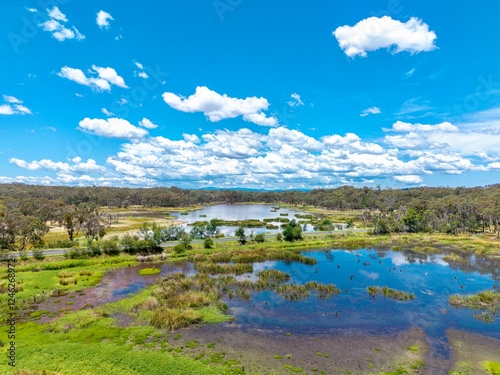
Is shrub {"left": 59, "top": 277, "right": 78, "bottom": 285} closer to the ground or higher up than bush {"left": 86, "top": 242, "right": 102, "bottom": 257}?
closer to the ground

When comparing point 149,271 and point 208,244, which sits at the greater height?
point 208,244

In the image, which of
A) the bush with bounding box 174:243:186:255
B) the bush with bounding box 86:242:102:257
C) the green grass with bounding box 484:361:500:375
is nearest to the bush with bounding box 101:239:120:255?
the bush with bounding box 86:242:102:257

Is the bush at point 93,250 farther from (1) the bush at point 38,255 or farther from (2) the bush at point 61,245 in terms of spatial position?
(2) the bush at point 61,245

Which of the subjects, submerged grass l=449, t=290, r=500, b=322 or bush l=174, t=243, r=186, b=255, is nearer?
submerged grass l=449, t=290, r=500, b=322

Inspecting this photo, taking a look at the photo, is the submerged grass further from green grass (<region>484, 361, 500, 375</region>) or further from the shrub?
the shrub

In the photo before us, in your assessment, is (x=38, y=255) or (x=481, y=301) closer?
(x=481, y=301)

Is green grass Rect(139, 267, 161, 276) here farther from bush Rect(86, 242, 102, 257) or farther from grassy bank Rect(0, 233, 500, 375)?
bush Rect(86, 242, 102, 257)

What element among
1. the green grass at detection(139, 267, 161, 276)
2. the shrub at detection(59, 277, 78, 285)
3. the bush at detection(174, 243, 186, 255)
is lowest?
the green grass at detection(139, 267, 161, 276)

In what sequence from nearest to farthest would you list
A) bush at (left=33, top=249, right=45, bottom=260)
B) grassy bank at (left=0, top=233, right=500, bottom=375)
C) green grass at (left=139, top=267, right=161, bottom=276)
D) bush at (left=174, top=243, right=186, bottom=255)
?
grassy bank at (left=0, top=233, right=500, bottom=375), green grass at (left=139, top=267, right=161, bottom=276), bush at (left=33, top=249, right=45, bottom=260), bush at (left=174, top=243, right=186, bottom=255)

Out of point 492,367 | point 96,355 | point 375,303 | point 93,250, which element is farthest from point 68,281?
point 492,367

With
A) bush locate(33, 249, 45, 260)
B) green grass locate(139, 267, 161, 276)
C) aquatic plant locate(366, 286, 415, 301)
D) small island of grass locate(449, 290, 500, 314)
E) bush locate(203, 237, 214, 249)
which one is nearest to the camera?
small island of grass locate(449, 290, 500, 314)

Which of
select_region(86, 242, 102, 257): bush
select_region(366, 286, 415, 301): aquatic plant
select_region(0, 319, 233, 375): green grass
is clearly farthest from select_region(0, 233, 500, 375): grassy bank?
select_region(86, 242, 102, 257): bush

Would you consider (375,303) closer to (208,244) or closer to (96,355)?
(96,355)

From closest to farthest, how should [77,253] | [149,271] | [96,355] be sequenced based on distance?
[96,355]
[149,271]
[77,253]
